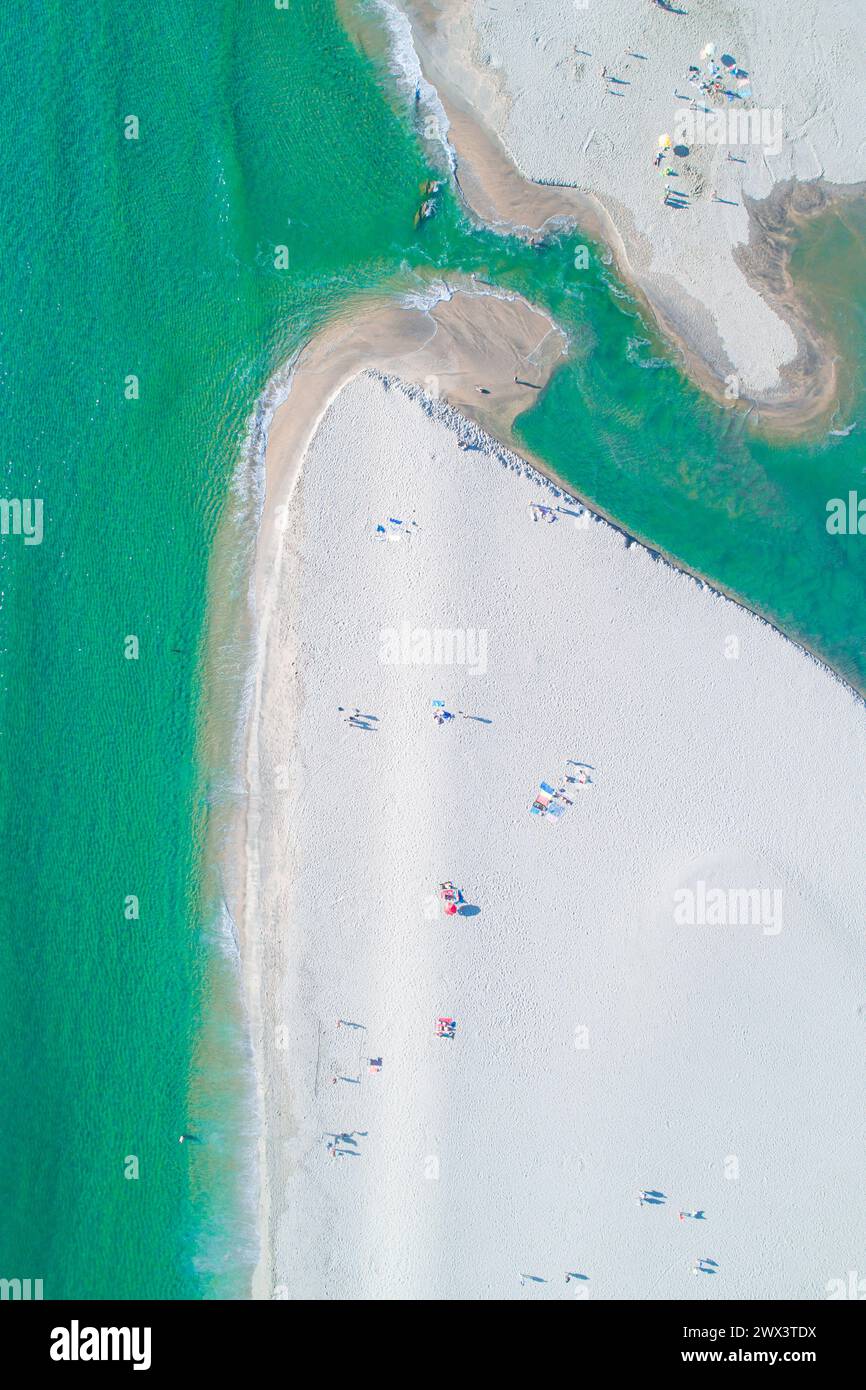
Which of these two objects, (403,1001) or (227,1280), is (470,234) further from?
(227,1280)

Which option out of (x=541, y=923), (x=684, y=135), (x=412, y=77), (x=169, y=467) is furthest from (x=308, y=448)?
(x=541, y=923)
